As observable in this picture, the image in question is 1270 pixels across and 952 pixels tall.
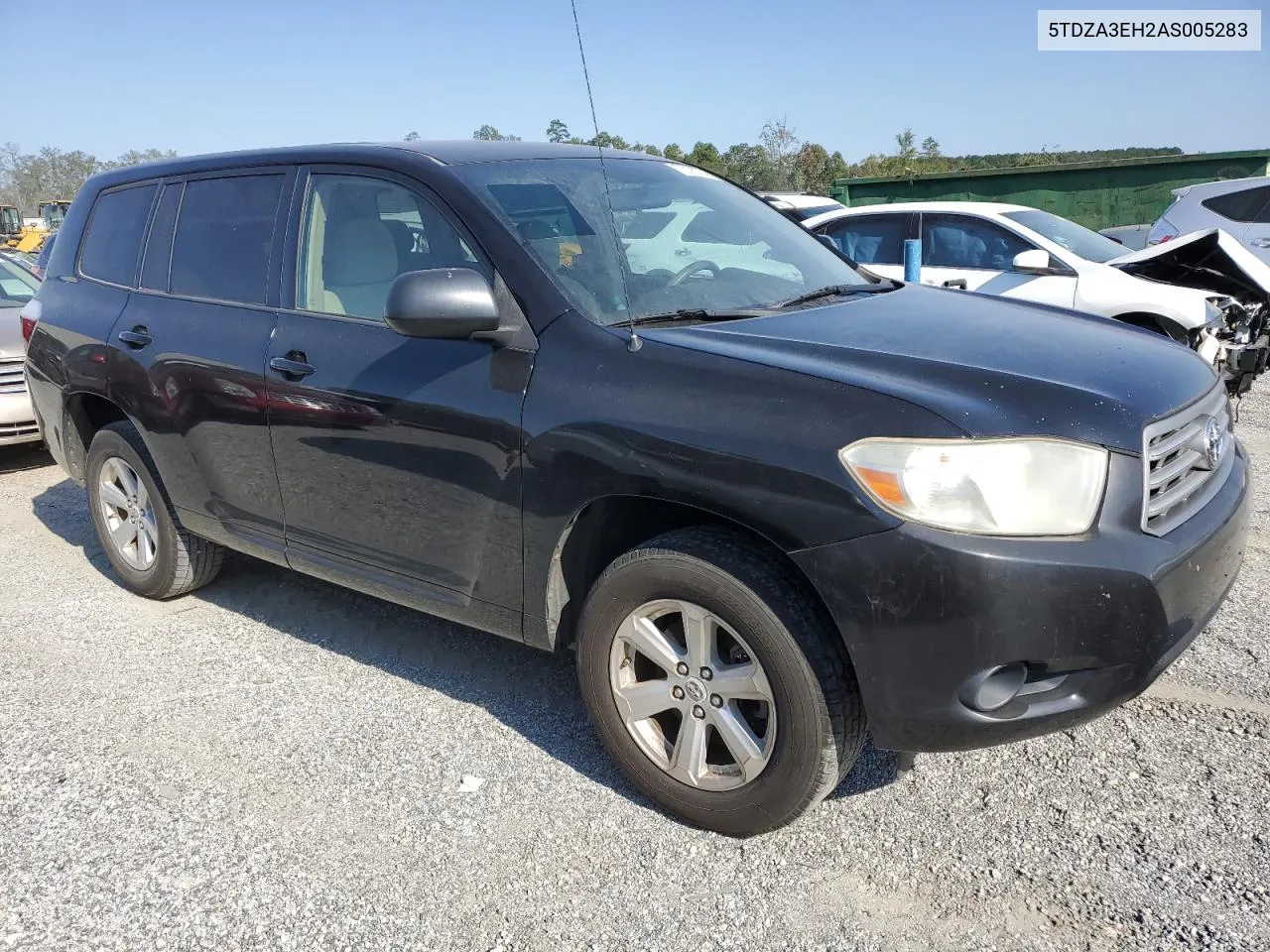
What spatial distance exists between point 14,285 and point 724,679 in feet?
26.6

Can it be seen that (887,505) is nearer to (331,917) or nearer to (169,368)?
(331,917)

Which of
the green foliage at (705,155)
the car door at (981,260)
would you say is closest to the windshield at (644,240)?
the car door at (981,260)

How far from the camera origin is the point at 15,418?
706cm

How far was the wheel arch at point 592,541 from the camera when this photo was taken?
9.36 feet

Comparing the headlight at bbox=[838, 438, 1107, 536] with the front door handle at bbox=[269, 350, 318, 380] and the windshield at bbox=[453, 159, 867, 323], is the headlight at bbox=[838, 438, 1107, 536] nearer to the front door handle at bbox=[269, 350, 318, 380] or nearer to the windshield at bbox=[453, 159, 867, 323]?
the windshield at bbox=[453, 159, 867, 323]

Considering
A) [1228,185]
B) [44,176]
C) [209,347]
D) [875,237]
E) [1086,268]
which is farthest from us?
[44,176]

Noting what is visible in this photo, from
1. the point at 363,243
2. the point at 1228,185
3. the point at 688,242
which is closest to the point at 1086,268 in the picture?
the point at 1228,185

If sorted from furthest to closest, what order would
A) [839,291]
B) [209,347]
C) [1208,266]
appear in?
[1208,266] → [209,347] → [839,291]

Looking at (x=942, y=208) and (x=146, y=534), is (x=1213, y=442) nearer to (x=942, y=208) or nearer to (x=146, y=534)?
(x=146, y=534)

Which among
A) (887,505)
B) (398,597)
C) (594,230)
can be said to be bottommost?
(398,597)

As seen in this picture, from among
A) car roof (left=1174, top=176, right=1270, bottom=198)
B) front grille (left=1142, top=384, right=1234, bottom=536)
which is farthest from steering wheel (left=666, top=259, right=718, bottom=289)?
car roof (left=1174, top=176, right=1270, bottom=198)

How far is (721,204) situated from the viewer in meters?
3.93

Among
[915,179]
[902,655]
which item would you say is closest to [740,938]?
[902,655]

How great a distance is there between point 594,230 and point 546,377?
65cm
